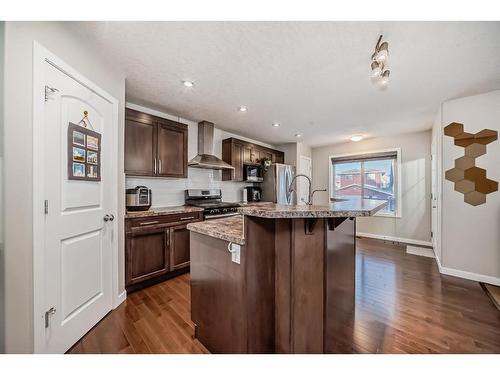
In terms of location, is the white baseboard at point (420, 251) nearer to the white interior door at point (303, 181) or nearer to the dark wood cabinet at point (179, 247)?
the white interior door at point (303, 181)

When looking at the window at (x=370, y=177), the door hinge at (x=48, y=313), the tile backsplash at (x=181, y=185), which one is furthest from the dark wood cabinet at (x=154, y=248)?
the window at (x=370, y=177)

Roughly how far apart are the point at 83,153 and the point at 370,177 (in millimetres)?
5503

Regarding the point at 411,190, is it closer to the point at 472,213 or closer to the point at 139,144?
the point at 472,213

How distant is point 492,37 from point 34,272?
3.70 meters

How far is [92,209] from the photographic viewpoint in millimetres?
1708

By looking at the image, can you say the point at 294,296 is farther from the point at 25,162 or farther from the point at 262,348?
the point at 25,162

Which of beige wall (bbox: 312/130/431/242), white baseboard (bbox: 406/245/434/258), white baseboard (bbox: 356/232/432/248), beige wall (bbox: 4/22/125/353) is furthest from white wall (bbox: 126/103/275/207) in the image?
white baseboard (bbox: 406/245/434/258)

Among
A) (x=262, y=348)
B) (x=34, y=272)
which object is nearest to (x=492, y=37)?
(x=262, y=348)

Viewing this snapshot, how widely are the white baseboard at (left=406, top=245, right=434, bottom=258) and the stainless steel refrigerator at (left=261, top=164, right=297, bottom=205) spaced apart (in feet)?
7.90

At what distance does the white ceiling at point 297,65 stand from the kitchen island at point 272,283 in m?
1.38

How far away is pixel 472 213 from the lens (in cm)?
261

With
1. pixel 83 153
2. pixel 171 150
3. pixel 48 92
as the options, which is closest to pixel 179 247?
pixel 171 150

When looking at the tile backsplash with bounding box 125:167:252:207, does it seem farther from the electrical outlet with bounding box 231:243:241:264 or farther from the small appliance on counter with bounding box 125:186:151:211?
the electrical outlet with bounding box 231:243:241:264

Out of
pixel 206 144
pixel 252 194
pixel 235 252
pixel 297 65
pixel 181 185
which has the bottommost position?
pixel 235 252
